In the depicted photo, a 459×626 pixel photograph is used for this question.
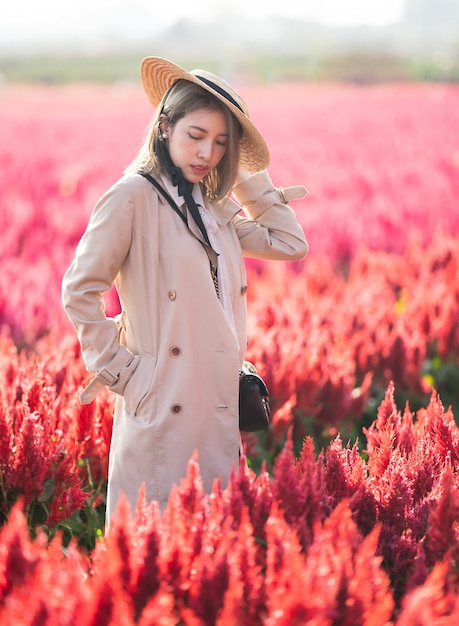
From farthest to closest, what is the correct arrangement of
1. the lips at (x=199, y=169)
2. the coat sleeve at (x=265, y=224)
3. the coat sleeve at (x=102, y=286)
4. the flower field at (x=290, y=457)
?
the coat sleeve at (x=265, y=224) → the lips at (x=199, y=169) → the coat sleeve at (x=102, y=286) → the flower field at (x=290, y=457)

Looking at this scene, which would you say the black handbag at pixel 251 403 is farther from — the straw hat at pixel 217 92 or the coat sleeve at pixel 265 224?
the straw hat at pixel 217 92

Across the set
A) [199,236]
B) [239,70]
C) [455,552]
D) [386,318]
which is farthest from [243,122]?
[239,70]

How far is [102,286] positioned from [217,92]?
20.7 inches

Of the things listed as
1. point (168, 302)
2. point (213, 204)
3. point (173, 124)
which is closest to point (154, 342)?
point (168, 302)

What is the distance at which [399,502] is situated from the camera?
1832 mm

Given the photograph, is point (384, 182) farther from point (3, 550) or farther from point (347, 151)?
point (3, 550)

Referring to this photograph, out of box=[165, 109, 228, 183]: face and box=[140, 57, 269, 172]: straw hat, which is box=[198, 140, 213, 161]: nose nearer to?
box=[165, 109, 228, 183]: face

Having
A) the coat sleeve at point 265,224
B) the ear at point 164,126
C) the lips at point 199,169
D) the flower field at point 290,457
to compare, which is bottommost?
the flower field at point 290,457

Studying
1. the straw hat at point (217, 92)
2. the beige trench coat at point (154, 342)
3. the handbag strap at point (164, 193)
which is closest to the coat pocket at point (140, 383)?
the beige trench coat at point (154, 342)

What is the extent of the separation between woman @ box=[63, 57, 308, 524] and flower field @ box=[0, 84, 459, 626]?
196mm

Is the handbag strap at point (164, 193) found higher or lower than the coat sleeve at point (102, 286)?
higher

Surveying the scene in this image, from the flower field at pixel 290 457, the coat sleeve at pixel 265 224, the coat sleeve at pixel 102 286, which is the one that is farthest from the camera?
the coat sleeve at pixel 265 224

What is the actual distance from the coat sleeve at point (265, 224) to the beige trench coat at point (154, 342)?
→ 277 millimetres

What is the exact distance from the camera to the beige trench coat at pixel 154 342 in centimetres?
196
